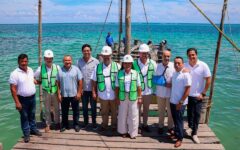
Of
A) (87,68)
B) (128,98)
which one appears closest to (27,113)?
(87,68)

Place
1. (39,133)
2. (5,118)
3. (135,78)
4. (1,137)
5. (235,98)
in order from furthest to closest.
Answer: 1. (235,98)
2. (5,118)
3. (1,137)
4. (39,133)
5. (135,78)

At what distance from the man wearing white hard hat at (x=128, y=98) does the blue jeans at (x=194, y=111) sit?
44.4 inches

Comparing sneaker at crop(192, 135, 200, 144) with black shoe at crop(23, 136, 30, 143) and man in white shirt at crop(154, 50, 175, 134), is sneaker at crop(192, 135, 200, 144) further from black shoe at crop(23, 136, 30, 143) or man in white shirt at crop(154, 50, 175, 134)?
black shoe at crop(23, 136, 30, 143)

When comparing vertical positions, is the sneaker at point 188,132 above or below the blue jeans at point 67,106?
below

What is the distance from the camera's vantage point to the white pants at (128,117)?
19.4 ft

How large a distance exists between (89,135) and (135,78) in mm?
1790

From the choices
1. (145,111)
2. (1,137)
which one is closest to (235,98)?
(145,111)

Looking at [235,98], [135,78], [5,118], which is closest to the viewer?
[135,78]

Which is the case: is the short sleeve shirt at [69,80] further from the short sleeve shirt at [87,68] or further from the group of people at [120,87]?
the short sleeve shirt at [87,68]

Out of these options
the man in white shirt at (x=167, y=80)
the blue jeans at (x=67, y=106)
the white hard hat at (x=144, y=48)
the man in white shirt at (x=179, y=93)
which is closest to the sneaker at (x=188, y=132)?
the man in white shirt at (x=167, y=80)

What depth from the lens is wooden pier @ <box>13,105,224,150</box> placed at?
5738mm

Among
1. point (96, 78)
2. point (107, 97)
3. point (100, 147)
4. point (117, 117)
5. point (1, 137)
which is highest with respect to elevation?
point (96, 78)

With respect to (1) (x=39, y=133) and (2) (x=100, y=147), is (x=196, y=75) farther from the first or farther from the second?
(1) (x=39, y=133)

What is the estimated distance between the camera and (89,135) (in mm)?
6277
